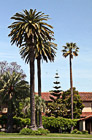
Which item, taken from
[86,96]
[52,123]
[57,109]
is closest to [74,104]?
[57,109]

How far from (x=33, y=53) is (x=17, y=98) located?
1104 cm


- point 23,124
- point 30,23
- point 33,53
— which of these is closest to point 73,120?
point 23,124

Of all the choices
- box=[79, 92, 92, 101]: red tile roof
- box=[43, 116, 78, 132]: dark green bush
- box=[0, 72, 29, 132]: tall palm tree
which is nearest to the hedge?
box=[43, 116, 78, 132]: dark green bush

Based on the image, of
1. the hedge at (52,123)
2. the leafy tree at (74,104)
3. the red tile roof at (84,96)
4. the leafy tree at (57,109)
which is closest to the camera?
the hedge at (52,123)

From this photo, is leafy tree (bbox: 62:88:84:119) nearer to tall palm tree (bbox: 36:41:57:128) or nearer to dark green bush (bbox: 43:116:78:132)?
dark green bush (bbox: 43:116:78:132)

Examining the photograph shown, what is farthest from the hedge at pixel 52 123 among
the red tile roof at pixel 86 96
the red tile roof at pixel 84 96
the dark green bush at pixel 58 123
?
the red tile roof at pixel 84 96

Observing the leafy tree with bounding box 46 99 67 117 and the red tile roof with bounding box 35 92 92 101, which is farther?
the red tile roof with bounding box 35 92 92 101

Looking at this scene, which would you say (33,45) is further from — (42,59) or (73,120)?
(73,120)

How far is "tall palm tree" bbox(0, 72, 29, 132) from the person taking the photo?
2025 inches

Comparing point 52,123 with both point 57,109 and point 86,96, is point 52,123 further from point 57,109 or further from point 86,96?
point 86,96

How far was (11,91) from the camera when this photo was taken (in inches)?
2057

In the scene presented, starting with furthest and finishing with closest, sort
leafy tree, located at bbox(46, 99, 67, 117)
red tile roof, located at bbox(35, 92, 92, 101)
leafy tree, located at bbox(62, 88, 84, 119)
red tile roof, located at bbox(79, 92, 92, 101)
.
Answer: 1. red tile roof, located at bbox(35, 92, 92, 101)
2. red tile roof, located at bbox(79, 92, 92, 101)
3. leafy tree, located at bbox(62, 88, 84, 119)
4. leafy tree, located at bbox(46, 99, 67, 117)

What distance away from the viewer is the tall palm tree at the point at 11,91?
5144cm

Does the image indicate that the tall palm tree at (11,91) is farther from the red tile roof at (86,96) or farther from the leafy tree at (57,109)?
the red tile roof at (86,96)
